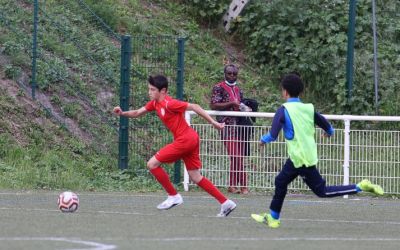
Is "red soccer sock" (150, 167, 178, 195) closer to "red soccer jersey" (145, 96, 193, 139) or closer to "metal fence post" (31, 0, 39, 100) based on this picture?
"red soccer jersey" (145, 96, 193, 139)

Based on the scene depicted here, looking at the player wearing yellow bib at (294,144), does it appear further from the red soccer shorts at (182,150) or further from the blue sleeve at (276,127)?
the red soccer shorts at (182,150)

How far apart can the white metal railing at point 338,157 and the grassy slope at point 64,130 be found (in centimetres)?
125

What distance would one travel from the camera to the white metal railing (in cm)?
1489

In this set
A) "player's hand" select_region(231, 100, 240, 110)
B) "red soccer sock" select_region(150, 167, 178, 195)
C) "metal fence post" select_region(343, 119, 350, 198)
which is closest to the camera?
"red soccer sock" select_region(150, 167, 178, 195)

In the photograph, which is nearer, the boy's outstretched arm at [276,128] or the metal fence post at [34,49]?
the boy's outstretched arm at [276,128]

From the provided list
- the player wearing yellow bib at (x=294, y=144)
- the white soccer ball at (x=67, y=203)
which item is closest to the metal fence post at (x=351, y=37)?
the player wearing yellow bib at (x=294, y=144)

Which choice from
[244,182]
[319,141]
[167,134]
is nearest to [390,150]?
[319,141]

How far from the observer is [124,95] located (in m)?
15.9

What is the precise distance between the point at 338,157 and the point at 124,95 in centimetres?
356

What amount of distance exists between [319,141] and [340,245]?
5.66 meters

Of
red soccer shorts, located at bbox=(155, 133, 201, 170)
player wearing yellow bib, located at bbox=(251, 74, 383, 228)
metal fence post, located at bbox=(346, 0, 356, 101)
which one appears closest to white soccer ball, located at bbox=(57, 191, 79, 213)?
red soccer shorts, located at bbox=(155, 133, 201, 170)

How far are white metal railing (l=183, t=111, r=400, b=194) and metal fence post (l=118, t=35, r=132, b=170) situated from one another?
1.36 metres

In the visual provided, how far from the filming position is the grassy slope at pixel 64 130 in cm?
1522

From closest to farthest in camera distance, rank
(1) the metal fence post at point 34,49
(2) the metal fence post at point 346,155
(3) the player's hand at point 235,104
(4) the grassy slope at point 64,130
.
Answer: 1. (3) the player's hand at point 235,104
2. (2) the metal fence post at point 346,155
3. (4) the grassy slope at point 64,130
4. (1) the metal fence post at point 34,49
